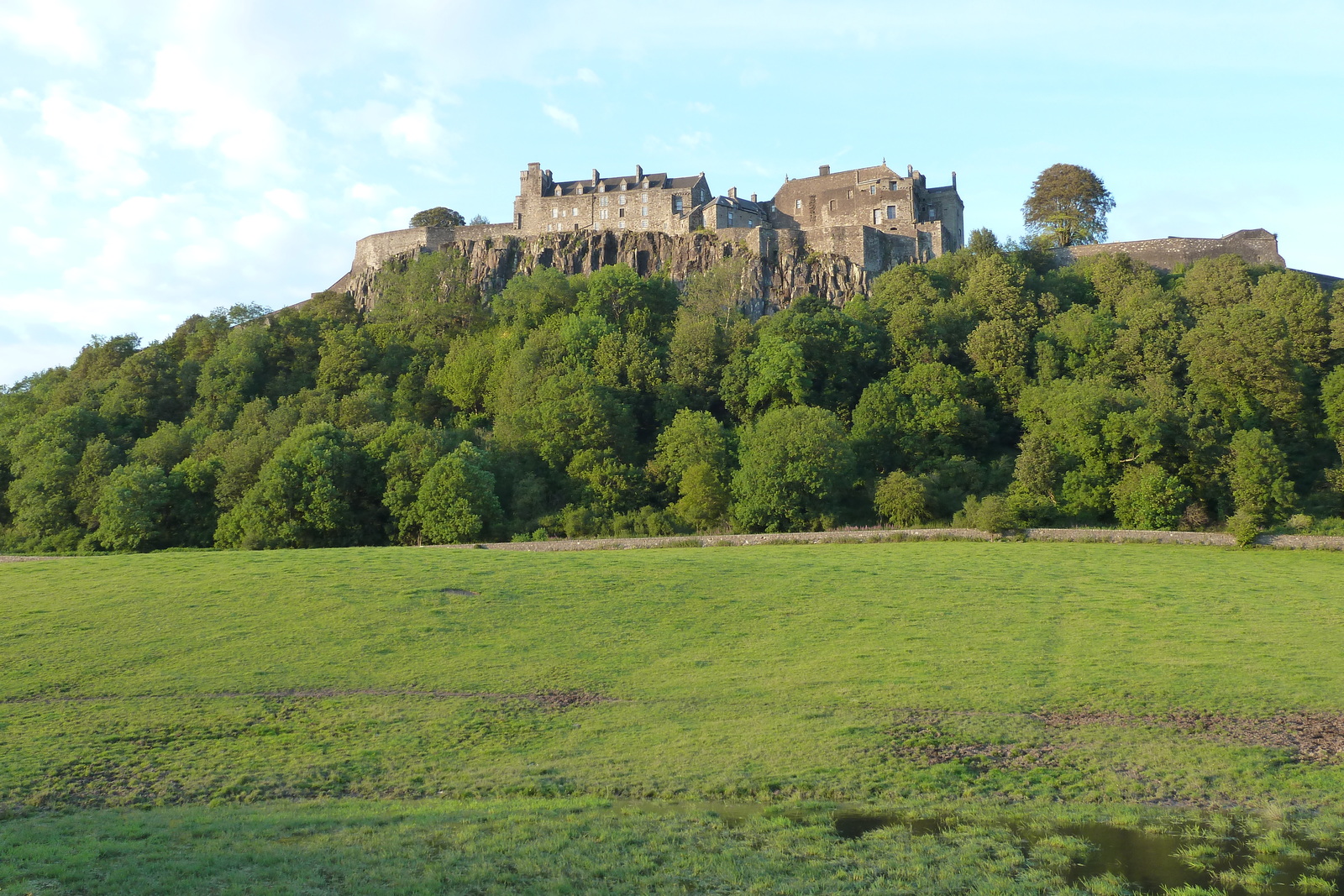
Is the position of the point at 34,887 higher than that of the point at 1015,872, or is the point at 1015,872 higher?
the point at 34,887

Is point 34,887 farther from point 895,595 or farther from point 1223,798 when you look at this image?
point 895,595

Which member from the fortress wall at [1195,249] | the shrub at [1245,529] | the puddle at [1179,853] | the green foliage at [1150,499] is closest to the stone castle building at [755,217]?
the fortress wall at [1195,249]

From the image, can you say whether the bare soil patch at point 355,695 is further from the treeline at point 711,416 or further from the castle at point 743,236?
the castle at point 743,236

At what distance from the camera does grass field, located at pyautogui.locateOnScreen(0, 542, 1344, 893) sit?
13930 mm

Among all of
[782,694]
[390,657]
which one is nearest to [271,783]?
[390,657]

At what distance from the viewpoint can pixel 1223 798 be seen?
15719mm

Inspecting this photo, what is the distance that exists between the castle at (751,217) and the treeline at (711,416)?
7.38m

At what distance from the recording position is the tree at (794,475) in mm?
51625

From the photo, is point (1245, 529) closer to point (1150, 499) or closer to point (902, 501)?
point (1150, 499)

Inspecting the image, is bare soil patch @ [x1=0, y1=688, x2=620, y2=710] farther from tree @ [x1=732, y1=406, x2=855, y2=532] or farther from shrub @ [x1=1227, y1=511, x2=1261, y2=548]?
shrub @ [x1=1227, y1=511, x2=1261, y2=548]

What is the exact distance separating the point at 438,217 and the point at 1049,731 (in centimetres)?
9517

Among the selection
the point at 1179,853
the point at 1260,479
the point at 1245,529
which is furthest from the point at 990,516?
the point at 1179,853

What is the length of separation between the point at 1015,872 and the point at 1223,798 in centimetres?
502

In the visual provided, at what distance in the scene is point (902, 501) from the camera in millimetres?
51188
